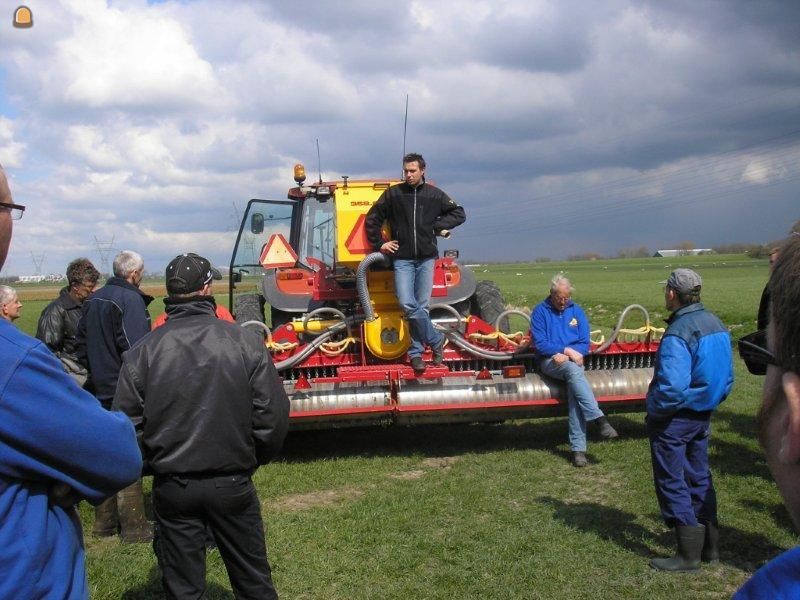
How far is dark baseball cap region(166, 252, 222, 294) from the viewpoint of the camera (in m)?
3.42

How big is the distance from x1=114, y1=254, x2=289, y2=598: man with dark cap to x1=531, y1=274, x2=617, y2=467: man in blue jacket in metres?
3.98

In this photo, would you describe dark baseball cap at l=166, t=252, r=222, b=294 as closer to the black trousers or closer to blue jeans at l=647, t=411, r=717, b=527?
the black trousers

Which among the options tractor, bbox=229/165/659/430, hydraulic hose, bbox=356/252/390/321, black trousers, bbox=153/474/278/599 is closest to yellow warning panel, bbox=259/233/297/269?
tractor, bbox=229/165/659/430

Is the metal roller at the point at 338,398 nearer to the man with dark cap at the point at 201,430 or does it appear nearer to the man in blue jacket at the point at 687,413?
the man in blue jacket at the point at 687,413

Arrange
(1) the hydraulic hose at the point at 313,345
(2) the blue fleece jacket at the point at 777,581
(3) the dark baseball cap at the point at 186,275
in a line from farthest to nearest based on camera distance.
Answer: (1) the hydraulic hose at the point at 313,345 < (3) the dark baseball cap at the point at 186,275 < (2) the blue fleece jacket at the point at 777,581

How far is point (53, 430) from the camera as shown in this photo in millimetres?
1633

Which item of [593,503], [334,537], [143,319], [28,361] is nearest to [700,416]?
[593,503]

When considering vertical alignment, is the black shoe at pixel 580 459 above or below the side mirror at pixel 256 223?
below

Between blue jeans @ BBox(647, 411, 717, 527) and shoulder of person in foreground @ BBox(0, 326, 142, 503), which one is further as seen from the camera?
blue jeans @ BBox(647, 411, 717, 527)

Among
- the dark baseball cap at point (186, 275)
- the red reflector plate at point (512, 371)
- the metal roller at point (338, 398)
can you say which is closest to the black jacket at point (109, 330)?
the dark baseball cap at point (186, 275)

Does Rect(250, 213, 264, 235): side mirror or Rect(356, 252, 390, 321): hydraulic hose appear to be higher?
Rect(250, 213, 264, 235): side mirror

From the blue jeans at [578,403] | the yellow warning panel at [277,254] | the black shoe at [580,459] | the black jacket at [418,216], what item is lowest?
the black shoe at [580,459]

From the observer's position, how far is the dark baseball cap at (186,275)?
3.42 m

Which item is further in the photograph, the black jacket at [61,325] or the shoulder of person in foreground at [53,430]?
the black jacket at [61,325]
